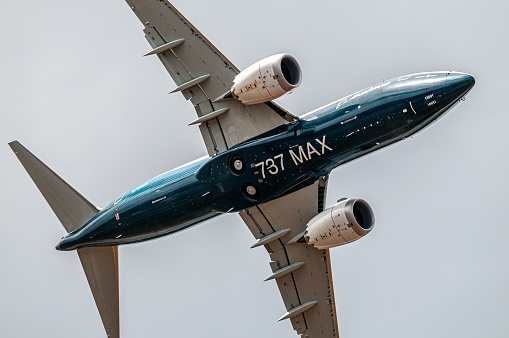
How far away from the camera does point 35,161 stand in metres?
62.1

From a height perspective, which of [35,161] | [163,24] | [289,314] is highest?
[163,24]

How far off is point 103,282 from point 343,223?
1323cm

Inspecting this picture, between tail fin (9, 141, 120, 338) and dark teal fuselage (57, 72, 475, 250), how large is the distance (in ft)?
2.71

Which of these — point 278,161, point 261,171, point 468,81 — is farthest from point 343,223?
point 468,81

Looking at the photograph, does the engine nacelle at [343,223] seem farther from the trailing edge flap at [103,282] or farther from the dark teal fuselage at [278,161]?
the trailing edge flap at [103,282]

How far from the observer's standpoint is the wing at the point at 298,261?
202ft

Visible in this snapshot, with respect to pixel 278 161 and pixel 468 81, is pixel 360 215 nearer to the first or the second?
pixel 278 161

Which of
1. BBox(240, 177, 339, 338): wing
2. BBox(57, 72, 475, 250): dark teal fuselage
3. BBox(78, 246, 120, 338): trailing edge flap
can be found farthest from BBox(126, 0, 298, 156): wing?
BBox(78, 246, 120, 338): trailing edge flap

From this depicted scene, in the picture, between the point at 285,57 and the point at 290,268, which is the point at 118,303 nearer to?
the point at 290,268

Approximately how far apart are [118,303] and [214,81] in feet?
42.2

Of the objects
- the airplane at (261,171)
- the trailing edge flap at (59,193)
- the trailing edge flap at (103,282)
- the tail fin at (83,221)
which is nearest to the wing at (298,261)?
the airplane at (261,171)

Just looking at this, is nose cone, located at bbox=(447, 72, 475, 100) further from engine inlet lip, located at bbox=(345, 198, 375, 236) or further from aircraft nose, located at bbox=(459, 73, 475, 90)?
engine inlet lip, located at bbox=(345, 198, 375, 236)

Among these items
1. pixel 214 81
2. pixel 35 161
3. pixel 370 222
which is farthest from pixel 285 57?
pixel 35 161

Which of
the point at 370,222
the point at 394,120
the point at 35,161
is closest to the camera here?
the point at 394,120
